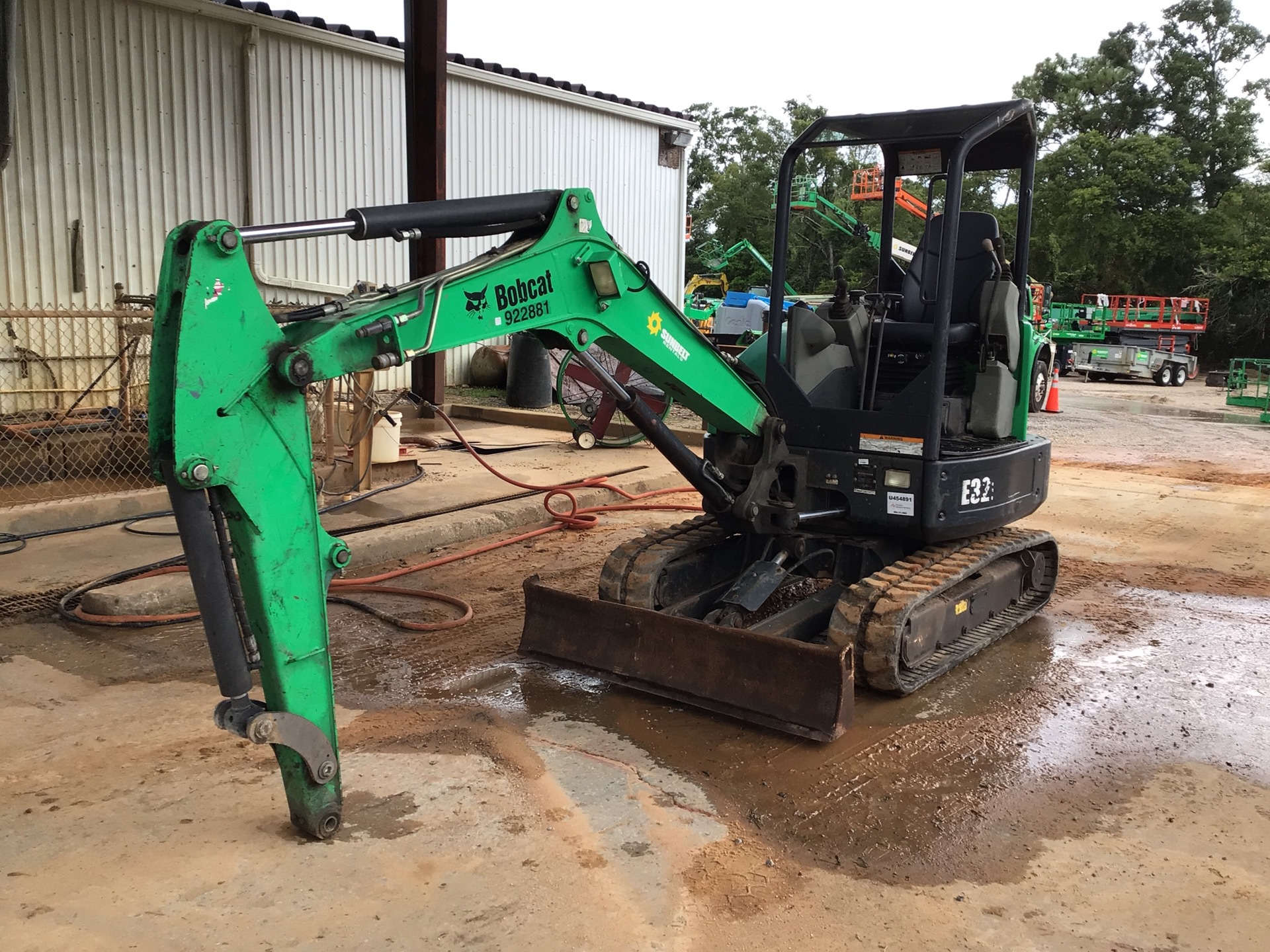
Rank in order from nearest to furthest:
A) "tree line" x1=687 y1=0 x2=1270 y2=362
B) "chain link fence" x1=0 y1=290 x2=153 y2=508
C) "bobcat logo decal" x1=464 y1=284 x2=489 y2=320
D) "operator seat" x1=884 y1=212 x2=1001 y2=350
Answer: "bobcat logo decal" x1=464 y1=284 x2=489 y2=320 → "operator seat" x1=884 y1=212 x2=1001 y2=350 → "chain link fence" x1=0 y1=290 x2=153 y2=508 → "tree line" x1=687 y1=0 x2=1270 y2=362

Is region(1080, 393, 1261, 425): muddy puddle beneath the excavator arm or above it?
beneath

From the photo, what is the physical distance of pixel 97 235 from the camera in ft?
38.1

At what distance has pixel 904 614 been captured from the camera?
484 centimetres

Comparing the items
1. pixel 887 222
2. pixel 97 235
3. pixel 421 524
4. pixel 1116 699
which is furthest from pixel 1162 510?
pixel 97 235

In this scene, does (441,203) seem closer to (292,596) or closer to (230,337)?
(230,337)

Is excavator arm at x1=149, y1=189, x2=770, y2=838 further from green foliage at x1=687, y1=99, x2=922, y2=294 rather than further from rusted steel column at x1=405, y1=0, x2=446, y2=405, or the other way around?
green foliage at x1=687, y1=99, x2=922, y2=294

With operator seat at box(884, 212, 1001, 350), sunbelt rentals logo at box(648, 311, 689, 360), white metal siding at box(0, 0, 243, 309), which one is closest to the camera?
sunbelt rentals logo at box(648, 311, 689, 360)

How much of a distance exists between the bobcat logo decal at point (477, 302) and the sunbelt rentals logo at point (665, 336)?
0.95 metres

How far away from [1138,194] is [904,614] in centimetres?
4181

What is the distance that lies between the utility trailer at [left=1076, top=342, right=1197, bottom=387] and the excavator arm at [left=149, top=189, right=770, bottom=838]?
28179mm

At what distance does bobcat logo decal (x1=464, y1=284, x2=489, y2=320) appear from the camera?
373 cm

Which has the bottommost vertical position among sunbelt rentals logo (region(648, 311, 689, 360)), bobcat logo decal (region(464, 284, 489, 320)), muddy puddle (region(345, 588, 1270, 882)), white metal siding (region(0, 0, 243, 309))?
muddy puddle (region(345, 588, 1270, 882))

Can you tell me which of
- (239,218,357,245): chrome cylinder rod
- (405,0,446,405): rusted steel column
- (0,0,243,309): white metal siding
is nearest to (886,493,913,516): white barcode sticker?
(239,218,357,245): chrome cylinder rod

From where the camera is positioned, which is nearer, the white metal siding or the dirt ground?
the dirt ground
